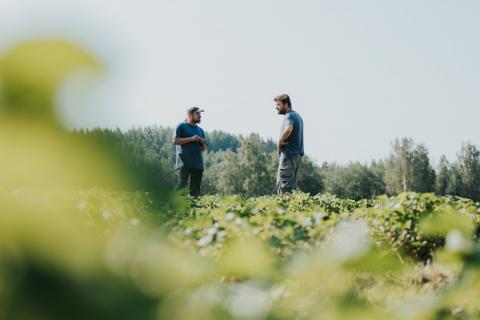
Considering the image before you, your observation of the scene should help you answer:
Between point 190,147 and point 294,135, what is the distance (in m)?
2.06

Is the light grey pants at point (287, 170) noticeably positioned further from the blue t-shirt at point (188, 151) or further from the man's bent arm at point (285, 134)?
the blue t-shirt at point (188, 151)

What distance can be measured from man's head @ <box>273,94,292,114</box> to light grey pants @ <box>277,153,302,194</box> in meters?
0.90

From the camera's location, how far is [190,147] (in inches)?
404

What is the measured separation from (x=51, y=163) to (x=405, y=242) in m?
4.66

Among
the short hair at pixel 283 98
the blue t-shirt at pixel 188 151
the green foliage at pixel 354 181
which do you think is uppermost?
the short hair at pixel 283 98

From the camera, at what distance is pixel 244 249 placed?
0.73 metres

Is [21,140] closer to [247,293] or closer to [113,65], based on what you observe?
[113,65]

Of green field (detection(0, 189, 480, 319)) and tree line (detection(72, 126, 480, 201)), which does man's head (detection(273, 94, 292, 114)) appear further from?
tree line (detection(72, 126, 480, 201))

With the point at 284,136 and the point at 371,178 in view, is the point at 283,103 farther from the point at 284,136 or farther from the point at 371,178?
the point at 371,178

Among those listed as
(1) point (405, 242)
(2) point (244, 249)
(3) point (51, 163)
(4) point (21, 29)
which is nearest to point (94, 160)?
(3) point (51, 163)

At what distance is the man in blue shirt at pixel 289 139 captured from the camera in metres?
10.1

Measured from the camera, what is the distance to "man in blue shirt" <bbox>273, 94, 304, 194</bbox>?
10.1 metres

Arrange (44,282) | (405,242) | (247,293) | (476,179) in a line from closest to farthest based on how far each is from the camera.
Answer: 1. (44,282)
2. (247,293)
3. (405,242)
4. (476,179)

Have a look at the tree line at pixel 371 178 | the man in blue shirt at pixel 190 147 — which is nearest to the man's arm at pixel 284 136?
the man in blue shirt at pixel 190 147
